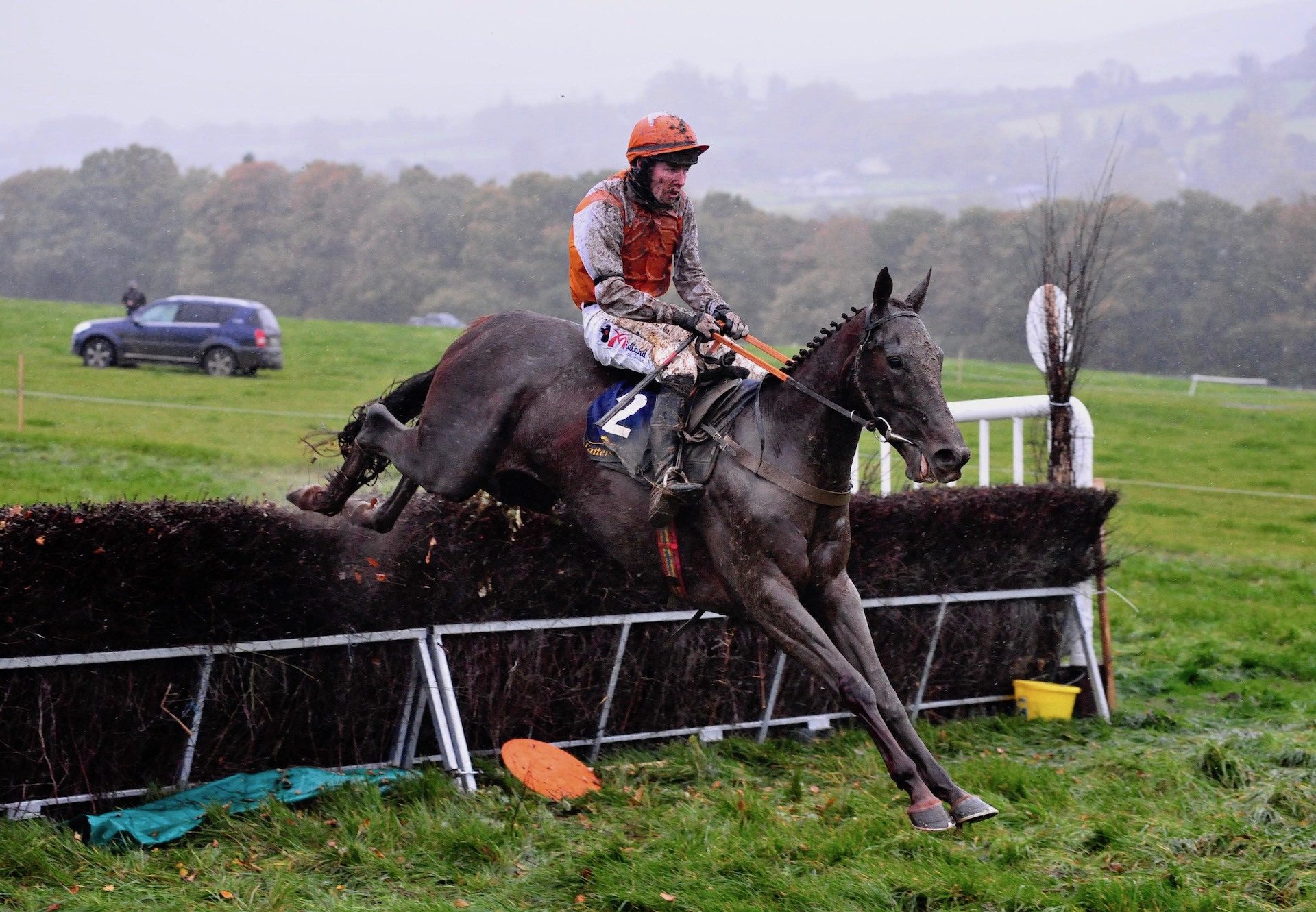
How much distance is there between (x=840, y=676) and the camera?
198 inches

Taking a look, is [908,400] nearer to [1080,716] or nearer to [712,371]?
→ [712,371]

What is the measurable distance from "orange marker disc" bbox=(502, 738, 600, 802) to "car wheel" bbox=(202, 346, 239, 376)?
16.5m

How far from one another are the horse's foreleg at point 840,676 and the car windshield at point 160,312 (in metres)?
18.4

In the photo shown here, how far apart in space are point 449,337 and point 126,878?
78.8 feet

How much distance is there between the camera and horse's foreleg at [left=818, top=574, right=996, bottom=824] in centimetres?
480

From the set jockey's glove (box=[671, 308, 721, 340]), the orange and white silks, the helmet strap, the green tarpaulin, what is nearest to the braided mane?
jockey's glove (box=[671, 308, 721, 340])

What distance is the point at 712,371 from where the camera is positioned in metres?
5.67

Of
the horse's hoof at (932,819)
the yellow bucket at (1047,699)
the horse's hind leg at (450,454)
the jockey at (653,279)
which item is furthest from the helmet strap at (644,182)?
the yellow bucket at (1047,699)

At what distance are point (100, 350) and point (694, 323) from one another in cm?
1772

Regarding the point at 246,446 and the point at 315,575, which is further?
the point at 246,446

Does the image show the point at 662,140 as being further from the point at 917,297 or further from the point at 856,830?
the point at 856,830

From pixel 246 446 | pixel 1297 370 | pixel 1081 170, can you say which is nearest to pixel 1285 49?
pixel 1081 170

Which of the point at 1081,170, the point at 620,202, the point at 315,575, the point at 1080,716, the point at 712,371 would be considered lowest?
the point at 1080,716

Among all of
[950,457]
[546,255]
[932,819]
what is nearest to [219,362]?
[546,255]
